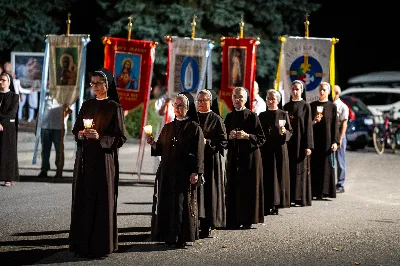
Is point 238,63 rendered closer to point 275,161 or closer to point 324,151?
point 324,151

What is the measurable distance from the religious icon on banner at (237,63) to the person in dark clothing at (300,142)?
301cm

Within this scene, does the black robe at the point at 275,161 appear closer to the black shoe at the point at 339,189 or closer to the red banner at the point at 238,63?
the black shoe at the point at 339,189

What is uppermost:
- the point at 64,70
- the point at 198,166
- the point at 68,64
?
the point at 68,64

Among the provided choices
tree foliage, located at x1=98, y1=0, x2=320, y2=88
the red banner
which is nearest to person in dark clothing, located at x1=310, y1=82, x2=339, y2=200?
the red banner

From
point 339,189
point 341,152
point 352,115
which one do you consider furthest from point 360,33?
point 339,189

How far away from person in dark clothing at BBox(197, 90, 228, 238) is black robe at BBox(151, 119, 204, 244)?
652mm

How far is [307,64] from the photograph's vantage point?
17.5m

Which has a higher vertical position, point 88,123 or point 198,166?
point 88,123

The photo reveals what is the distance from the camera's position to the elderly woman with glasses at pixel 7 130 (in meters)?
15.8

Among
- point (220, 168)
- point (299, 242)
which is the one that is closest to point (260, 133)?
point (220, 168)

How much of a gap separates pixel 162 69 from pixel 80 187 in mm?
22579

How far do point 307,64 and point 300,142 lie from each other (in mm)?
2879

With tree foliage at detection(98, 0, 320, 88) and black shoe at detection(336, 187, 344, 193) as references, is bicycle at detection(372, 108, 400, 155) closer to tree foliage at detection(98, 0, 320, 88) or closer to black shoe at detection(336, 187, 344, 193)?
tree foliage at detection(98, 0, 320, 88)

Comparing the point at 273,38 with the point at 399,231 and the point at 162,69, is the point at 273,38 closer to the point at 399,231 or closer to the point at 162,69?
the point at 162,69
